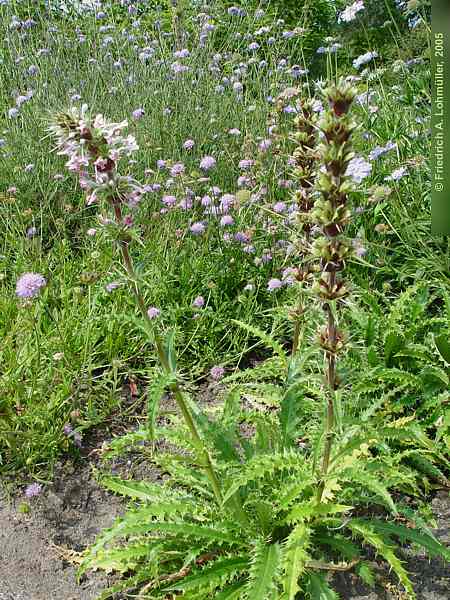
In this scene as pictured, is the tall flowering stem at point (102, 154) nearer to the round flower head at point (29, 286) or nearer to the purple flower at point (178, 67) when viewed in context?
the round flower head at point (29, 286)

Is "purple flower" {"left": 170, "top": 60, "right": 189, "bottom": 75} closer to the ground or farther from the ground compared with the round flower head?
farther from the ground

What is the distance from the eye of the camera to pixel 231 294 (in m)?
3.51

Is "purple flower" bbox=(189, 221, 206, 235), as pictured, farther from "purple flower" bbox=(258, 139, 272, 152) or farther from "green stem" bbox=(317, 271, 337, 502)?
"green stem" bbox=(317, 271, 337, 502)

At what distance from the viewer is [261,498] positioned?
7.28 ft

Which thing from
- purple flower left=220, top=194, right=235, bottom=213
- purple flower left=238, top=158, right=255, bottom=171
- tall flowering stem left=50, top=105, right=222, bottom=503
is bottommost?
purple flower left=220, top=194, right=235, bottom=213

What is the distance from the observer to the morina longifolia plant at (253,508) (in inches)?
66.3

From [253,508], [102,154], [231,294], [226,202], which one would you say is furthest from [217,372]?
[102,154]

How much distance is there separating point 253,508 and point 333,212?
1.24 m

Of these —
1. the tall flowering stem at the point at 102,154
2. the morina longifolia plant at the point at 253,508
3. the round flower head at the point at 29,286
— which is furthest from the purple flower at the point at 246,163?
the tall flowering stem at the point at 102,154

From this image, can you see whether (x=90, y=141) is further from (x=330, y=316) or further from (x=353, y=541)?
(x=353, y=541)

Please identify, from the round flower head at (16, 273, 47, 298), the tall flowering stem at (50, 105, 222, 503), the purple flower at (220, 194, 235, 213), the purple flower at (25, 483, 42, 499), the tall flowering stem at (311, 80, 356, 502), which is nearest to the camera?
the tall flowering stem at (311, 80, 356, 502)

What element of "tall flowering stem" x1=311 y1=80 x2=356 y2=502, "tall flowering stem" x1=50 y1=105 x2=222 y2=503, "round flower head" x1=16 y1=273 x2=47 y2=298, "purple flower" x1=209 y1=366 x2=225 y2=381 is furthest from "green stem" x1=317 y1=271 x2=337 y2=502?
"round flower head" x1=16 y1=273 x2=47 y2=298

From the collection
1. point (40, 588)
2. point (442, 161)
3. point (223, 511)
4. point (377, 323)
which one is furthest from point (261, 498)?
point (442, 161)

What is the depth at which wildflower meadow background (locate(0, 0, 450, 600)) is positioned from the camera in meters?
1.79
